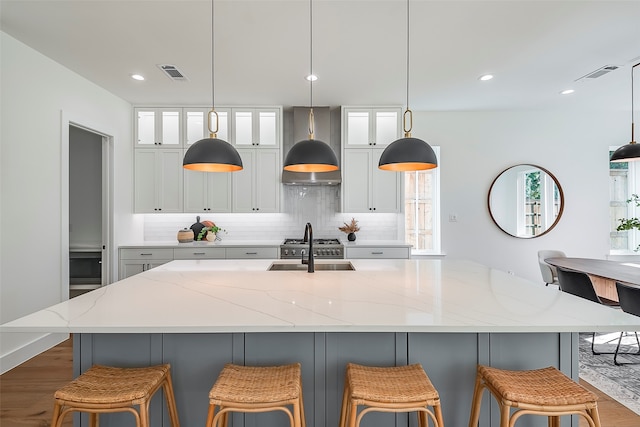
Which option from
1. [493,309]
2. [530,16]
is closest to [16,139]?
[493,309]

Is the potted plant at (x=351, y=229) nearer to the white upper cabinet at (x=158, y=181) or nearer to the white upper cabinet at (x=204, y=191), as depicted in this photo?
the white upper cabinet at (x=204, y=191)

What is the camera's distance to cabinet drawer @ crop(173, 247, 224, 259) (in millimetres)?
4336

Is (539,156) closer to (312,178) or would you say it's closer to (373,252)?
(373,252)

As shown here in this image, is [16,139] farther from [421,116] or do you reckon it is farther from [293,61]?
[421,116]

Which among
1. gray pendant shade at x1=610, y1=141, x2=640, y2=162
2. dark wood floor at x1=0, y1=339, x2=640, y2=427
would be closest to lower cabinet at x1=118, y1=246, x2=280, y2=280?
dark wood floor at x1=0, y1=339, x2=640, y2=427

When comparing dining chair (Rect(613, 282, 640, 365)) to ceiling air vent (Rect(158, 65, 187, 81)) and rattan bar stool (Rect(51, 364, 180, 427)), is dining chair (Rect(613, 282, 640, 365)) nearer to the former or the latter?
rattan bar stool (Rect(51, 364, 180, 427))

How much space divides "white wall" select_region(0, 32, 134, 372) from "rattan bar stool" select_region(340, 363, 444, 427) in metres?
3.06

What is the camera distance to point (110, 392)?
135 cm

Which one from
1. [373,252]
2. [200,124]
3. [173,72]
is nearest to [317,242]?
[373,252]

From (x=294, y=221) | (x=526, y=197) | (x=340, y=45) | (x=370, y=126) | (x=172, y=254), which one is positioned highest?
(x=340, y=45)

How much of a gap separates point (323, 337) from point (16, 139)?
3.14 meters

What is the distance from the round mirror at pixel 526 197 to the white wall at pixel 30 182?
547cm

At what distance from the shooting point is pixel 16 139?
2885 mm

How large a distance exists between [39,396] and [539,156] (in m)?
6.39
